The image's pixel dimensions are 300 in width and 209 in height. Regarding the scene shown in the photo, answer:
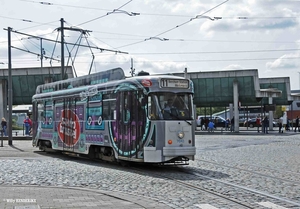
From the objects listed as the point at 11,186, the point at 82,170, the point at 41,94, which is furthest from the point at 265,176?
the point at 41,94

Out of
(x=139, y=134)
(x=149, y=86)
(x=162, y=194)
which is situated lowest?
(x=162, y=194)

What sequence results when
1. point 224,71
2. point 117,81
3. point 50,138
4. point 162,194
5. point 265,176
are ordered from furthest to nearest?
point 224,71 → point 50,138 → point 117,81 → point 265,176 → point 162,194

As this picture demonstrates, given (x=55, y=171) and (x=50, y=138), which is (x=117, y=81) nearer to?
(x=55, y=171)

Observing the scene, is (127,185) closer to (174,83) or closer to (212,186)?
(212,186)

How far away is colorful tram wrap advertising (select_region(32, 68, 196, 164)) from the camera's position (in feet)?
50.8

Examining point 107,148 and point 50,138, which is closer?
point 107,148

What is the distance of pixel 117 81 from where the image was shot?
17.2 m

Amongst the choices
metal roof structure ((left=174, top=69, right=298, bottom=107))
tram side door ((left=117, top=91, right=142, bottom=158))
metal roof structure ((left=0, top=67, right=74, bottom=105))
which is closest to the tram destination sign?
tram side door ((left=117, top=91, right=142, bottom=158))

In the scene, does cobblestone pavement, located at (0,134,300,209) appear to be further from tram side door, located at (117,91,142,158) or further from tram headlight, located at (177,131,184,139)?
tram headlight, located at (177,131,184,139)

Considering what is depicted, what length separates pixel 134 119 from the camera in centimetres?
1602

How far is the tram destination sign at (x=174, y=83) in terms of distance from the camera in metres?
15.8

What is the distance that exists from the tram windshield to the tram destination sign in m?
0.24

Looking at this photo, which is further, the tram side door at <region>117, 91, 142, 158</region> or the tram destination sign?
the tram side door at <region>117, 91, 142, 158</region>

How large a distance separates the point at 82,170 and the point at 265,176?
5.23 metres
